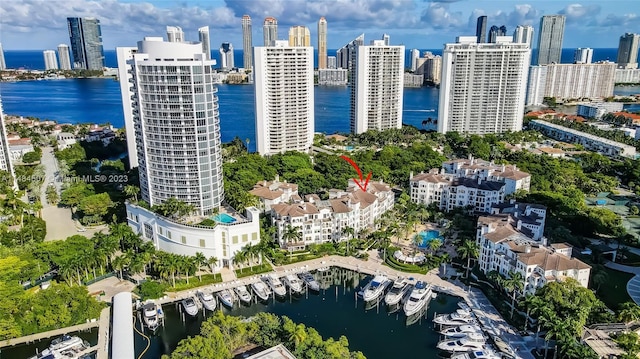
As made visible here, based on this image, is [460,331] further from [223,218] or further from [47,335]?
[47,335]

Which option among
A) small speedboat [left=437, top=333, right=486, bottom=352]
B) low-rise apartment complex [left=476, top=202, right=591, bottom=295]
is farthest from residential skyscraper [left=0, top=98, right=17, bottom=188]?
low-rise apartment complex [left=476, top=202, right=591, bottom=295]

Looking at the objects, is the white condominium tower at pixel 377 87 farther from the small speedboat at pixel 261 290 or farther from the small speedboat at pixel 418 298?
the small speedboat at pixel 261 290

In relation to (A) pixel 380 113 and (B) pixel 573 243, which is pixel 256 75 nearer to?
(A) pixel 380 113

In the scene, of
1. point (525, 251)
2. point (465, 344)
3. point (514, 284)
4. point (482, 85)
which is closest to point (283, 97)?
point (482, 85)

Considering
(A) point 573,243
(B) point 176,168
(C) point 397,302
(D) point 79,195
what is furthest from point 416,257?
(D) point 79,195

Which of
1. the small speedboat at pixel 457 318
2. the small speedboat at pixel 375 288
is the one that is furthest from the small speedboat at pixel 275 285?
the small speedboat at pixel 457 318

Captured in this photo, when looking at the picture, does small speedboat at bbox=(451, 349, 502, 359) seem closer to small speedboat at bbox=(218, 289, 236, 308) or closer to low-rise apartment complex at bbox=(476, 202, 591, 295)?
low-rise apartment complex at bbox=(476, 202, 591, 295)
